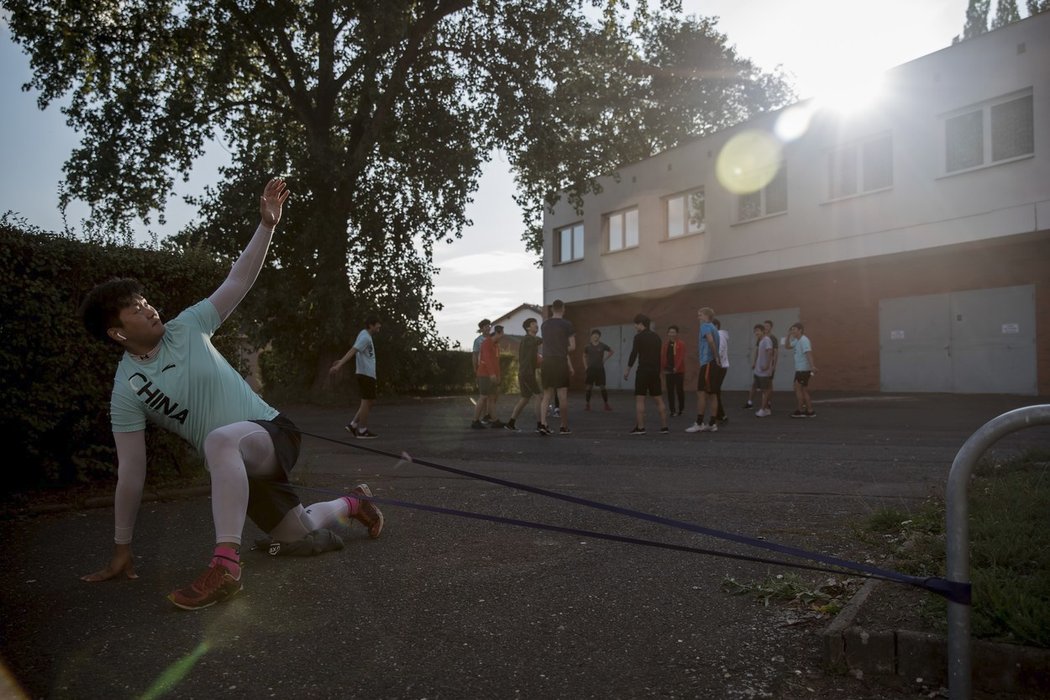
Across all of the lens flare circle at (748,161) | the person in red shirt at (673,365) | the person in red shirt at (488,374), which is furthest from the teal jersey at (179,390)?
the lens flare circle at (748,161)

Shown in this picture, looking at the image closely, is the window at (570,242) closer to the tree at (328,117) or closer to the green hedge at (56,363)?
the tree at (328,117)

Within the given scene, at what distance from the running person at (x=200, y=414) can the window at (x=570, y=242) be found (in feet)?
91.6

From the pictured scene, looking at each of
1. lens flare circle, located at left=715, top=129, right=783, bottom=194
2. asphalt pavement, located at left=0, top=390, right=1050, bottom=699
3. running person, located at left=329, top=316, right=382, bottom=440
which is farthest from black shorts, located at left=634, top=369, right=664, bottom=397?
lens flare circle, located at left=715, top=129, right=783, bottom=194

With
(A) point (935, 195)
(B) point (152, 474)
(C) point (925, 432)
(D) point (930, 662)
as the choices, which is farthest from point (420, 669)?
(A) point (935, 195)

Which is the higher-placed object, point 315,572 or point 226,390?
point 226,390

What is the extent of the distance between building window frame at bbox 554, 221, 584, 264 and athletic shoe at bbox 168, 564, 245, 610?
28519 millimetres

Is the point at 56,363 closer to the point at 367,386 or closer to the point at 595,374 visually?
the point at 367,386

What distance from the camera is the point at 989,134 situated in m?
18.3

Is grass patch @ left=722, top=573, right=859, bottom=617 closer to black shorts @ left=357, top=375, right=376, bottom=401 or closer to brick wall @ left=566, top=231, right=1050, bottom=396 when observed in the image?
black shorts @ left=357, top=375, right=376, bottom=401

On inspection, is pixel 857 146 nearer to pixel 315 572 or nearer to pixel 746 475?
pixel 746 475

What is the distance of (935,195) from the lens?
19312 mm

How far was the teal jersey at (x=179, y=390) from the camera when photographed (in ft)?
13.0

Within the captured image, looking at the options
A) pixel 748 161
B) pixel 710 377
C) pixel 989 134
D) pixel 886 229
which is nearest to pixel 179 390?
pixel 710 377

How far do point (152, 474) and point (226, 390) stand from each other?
3482mm
